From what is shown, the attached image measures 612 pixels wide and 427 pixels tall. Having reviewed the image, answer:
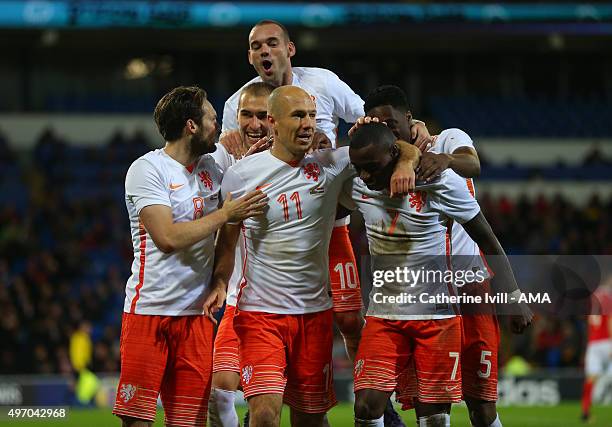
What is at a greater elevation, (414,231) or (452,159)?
(452,159)

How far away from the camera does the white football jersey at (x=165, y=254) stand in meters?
5.69

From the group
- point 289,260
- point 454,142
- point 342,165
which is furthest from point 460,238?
point 289,260

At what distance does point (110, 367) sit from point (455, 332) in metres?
10.4

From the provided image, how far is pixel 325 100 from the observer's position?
7004mm

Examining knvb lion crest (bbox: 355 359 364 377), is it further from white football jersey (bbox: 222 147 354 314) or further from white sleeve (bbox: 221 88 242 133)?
white sleeve (bbox: 221 88 242 133)

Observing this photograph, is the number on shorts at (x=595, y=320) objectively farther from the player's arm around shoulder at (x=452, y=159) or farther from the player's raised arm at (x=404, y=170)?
the player's raised arm at (x=404, y=170)

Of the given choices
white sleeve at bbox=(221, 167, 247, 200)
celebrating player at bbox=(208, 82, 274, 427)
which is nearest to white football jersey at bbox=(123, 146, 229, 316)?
white sleeve at bbox=(221, 167, 247, 200)

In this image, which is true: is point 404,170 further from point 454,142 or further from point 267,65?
point 267,65

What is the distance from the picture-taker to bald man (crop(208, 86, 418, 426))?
5.77m

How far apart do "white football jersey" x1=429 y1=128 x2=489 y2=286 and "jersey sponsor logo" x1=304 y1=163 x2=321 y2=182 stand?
33.6 inches

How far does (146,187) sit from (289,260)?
96 centimetres

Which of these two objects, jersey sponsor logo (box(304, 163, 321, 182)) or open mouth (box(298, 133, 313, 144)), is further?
jersey sponsor logo (box(304, 163, 321, 182))

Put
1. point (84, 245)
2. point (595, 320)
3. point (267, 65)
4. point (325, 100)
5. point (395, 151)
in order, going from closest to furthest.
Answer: point (395, 151) → point (267, 65) → point (325, 100) → point (595, 320) → point (84, 245)

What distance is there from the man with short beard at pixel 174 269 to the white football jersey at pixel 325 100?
1.10 meters
